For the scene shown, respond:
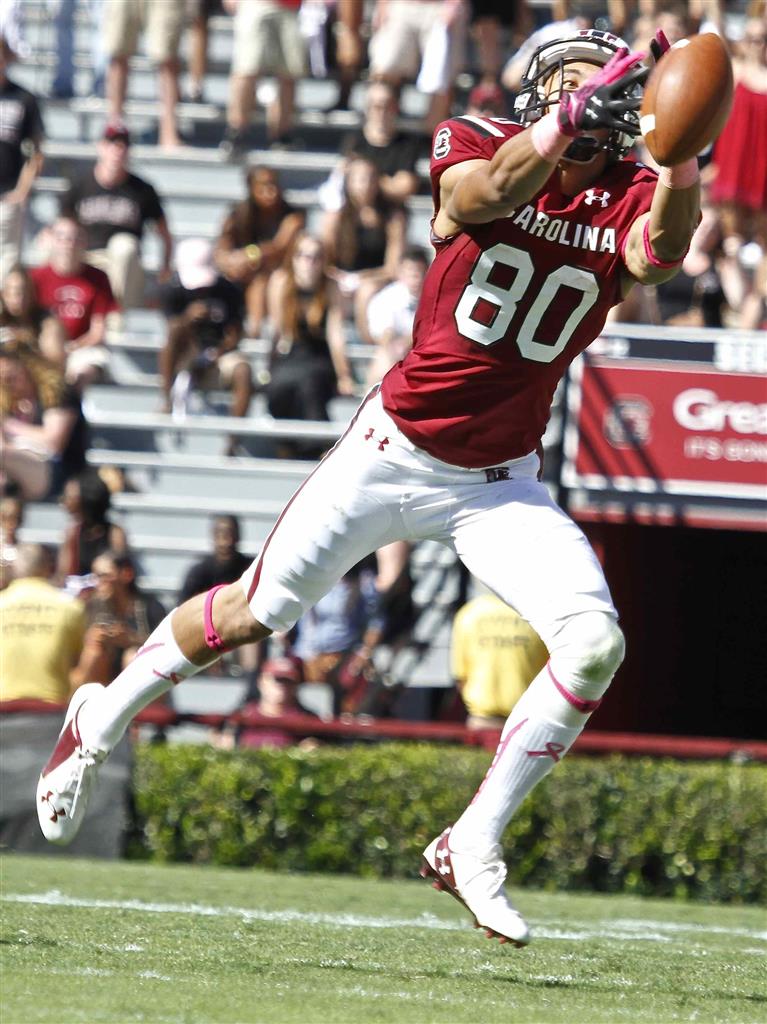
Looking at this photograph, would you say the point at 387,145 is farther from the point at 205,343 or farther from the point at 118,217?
the point at 205,343

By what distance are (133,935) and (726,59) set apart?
268 cm

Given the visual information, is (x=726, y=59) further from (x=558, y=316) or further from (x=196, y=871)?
(x=196, y=871)

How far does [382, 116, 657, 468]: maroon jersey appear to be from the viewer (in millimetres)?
4738

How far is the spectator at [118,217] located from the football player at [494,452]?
7461mm

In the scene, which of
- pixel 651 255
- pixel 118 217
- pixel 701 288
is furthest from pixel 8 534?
pixel 651 255

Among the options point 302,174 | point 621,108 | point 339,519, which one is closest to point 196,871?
point 339,519

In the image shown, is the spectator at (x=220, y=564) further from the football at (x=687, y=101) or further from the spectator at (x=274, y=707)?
the football at (x=687, y=101)

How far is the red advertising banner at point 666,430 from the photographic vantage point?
33.8 feet

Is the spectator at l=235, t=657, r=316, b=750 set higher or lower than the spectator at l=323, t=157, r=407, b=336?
lower

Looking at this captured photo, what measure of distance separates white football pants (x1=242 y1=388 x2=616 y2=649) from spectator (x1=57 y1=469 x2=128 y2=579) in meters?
5.41

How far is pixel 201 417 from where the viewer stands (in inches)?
452

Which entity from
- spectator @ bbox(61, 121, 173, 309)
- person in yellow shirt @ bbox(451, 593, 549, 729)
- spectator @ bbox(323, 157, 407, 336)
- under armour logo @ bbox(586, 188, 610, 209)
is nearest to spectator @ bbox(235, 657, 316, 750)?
person in yellow shirt @ bbox(451, 593, 549, 729)

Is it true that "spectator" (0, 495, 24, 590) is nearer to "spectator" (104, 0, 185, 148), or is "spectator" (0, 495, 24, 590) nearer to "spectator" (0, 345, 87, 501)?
"spectator" (0, 345, 87, 501)

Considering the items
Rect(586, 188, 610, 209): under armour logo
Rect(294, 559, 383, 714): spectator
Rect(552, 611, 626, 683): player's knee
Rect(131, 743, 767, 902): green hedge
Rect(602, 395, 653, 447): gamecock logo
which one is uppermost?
Rect(586, 188, 610, 209): under armour logo
